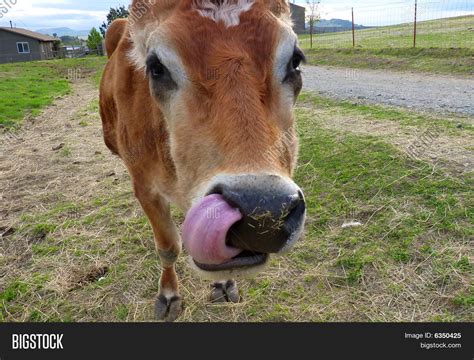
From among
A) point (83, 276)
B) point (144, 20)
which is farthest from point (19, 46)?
point (144, 20)

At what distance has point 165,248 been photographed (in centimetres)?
368

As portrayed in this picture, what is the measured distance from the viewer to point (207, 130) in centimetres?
213

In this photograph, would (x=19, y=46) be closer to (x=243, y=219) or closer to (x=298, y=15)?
(x=298, y=15)

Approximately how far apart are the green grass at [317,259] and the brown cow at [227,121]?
1.41 metres

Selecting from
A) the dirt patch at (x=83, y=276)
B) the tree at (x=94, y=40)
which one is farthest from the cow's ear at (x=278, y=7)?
the tree at (x=94, y=40)

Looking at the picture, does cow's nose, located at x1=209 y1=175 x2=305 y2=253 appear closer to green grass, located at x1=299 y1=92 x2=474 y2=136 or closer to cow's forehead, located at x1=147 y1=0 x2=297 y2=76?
cow's forehead, located at x1=147 y1=0 x2=297 y2=76

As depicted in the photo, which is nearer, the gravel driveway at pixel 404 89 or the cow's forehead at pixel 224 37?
the cow's forehead at pixel 224 37

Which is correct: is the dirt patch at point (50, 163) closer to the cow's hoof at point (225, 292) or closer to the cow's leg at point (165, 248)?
the cow's leg at point (165, 248)

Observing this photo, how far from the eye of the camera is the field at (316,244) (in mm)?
3502

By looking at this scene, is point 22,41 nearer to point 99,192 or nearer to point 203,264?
point 99,192

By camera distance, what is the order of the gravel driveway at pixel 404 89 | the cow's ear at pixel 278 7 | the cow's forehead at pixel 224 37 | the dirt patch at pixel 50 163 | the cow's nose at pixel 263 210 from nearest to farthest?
the cow's nose at pixel 263 210, the cow's forehead at pixel 224 37, the cow's ear at pixel 278 7, the dirt patch at pixel 50 163, the gravel driveway at pixel 404 89

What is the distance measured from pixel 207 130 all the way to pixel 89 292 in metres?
2.46

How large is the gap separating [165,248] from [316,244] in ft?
5.09
